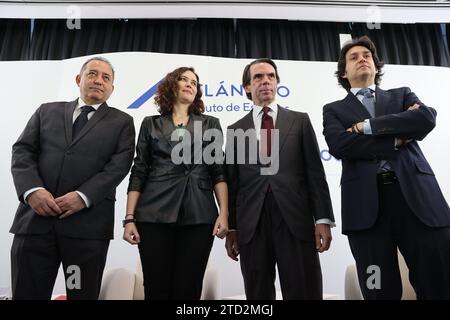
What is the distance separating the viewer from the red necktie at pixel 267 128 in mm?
1937

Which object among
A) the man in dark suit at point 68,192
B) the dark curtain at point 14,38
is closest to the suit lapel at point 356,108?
the man in dark suit at point 68,192

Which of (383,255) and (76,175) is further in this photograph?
(76,175)

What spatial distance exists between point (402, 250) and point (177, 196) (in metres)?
1.08

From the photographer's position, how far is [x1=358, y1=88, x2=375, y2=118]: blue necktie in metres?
1.99

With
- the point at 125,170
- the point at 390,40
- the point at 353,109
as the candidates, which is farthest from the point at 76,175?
the point at 390,40

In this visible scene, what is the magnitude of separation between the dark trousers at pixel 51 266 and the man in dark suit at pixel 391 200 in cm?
126

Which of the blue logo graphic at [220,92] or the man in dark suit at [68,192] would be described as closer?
the man in dark suit at [68,192]

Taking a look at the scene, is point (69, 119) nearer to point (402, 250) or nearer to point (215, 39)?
point (402, 250)

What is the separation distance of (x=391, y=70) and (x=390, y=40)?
0.51 m

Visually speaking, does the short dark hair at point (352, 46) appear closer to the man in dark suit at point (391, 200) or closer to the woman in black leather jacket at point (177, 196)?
the man in dark suit at point (391, 200)

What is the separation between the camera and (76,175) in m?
1.91

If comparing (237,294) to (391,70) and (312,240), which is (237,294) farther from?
(391,70)

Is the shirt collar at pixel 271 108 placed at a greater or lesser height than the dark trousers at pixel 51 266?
greater

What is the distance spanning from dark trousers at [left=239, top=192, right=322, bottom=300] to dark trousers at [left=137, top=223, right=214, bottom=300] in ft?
0.78
